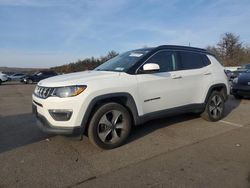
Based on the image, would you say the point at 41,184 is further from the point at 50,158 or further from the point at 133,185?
the point at 133,185

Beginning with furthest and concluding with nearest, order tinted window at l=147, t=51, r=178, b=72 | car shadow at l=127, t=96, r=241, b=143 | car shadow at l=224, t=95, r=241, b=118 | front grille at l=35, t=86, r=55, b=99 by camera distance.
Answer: car shadow at l=224, t=95, r=241, b=118 < car shadow at l=127, t=96, r=241, b=143 < tinted window at l=147, t=51, r=178, b=72 < front grille at l=35, t=86, r=55, b=99

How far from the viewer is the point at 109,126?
13.9ft

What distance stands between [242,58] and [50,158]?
160ft

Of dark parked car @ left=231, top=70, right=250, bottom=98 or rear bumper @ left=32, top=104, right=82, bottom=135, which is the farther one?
dark parked car @ left=231, top=70, right=250, bottom=98

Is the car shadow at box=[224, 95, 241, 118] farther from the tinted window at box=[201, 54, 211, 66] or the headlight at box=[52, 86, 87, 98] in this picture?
the headlight at box=[52, 86, 87, 98]

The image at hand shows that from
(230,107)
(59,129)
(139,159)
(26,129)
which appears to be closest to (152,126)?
(139,159)

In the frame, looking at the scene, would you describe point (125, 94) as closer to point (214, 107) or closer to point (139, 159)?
point (139, 159)

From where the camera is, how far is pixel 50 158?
153 inches

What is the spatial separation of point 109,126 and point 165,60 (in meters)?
1.83

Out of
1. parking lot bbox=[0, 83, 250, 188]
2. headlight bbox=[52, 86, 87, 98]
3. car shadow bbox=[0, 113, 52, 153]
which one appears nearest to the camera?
parking lot bbox=[0, 83, 250, 188]

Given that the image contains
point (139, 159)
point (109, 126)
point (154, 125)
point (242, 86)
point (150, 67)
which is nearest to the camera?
point (139, 159)

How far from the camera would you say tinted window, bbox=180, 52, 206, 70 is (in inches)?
213

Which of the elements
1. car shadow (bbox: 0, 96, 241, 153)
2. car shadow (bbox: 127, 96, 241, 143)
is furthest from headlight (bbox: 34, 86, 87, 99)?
car shadow (bbox: 127, 96, 241, 143)

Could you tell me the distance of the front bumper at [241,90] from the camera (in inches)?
359
